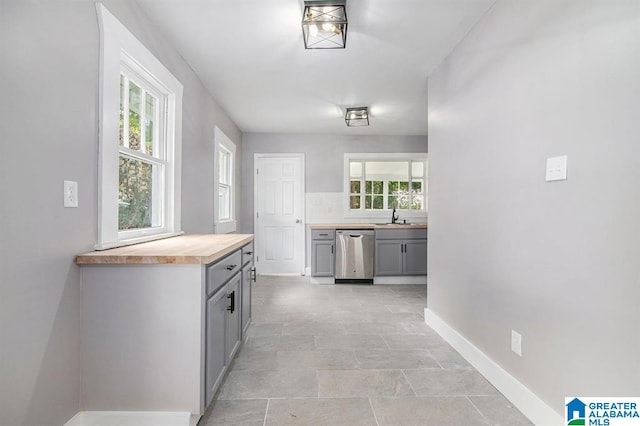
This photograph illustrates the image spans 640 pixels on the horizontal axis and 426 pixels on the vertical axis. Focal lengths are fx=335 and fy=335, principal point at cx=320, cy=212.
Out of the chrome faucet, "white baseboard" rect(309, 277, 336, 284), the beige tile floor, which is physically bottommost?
the beige tile floor

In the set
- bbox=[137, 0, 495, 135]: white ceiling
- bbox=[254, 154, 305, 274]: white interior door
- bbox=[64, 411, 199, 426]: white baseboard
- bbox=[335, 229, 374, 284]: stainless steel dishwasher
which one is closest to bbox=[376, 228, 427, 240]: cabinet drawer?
bbox=[335, 229, 374, 284]: stainless steel dishwasher

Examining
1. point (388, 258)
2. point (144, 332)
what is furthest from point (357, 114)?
point (144, 332)

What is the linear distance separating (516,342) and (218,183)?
3.37 m

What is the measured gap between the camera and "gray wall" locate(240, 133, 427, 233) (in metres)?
5.56

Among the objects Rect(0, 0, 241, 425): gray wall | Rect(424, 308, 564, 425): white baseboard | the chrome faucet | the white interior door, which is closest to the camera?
Rect(0, 0, 241, 425): gray wall

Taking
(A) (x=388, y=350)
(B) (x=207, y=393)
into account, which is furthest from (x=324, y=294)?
(B) (x=207, y=393)

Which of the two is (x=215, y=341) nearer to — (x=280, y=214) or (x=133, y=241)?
(x=133, y=241)

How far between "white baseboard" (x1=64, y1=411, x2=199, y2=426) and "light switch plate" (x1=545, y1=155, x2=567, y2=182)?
6.73 ft

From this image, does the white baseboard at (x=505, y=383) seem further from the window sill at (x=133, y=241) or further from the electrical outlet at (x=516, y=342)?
the window sill at (x=133, y=241)

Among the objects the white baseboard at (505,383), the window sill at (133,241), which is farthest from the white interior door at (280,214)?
the white baseboard at (505,383)

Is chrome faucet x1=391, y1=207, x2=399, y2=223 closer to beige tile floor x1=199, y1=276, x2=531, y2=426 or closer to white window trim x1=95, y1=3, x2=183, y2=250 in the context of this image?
beige tile floor x1=199, y1=276, x2=531, y2=426

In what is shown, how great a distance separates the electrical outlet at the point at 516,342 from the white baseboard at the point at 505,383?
0.16m

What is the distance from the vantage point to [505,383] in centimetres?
194

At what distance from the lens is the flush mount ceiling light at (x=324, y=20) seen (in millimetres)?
1997
